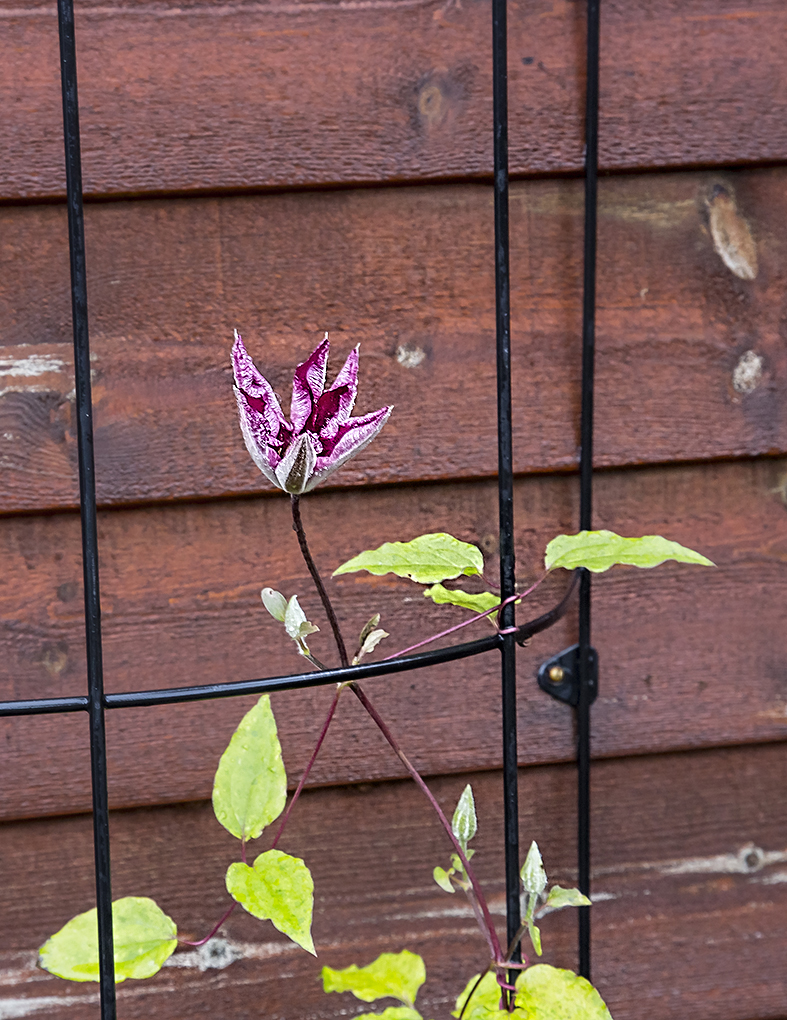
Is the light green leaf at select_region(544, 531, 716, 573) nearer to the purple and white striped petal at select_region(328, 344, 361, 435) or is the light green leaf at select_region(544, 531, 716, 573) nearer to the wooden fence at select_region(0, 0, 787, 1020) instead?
the purple and white striped petal at select_region(328, 344, 361, 435)

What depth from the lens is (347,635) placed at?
2.31 feet

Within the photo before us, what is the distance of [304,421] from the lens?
1.29 feet

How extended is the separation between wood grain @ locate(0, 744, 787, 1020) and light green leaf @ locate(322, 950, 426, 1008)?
4.8 inches

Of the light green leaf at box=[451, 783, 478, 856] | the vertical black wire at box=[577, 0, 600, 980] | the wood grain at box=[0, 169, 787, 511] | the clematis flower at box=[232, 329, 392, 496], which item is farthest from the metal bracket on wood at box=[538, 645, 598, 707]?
the clematis flower at box=[232, 329, 392, 496]

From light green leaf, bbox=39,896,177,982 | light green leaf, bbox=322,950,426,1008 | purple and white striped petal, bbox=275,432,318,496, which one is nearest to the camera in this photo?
purple and white striped petal, bbox=275,432,318,496

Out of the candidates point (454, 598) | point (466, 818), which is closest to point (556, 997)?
point (466, 818)

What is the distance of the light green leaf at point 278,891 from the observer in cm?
41

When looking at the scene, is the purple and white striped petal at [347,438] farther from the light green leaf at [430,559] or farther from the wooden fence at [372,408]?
the wooden fence at [372,408]

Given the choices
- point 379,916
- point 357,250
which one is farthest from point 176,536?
point 379,916

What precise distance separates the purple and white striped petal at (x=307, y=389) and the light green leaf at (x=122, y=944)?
11.9 inches

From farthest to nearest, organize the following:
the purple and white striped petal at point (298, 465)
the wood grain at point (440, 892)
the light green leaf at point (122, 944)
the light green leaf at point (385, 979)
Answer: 1. the wood grain at point (440, 892)
2. the light green leaf at point (385, 979)
3. the light green leaf at point (122, 944)
4. the purple and white striped petal at point (298, 465)

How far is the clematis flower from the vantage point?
39 cm

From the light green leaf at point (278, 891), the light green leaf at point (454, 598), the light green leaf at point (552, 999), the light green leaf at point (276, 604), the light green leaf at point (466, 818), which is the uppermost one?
the light green leaf at point (276, 604)

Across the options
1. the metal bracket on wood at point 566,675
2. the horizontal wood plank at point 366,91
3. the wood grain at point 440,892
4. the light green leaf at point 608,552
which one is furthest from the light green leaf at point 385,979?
the horizontal wood plank at point 366,91
